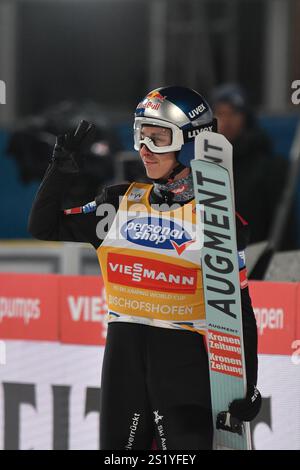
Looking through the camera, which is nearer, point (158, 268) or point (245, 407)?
point (245, 407)

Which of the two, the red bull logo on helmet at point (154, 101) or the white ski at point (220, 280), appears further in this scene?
the red bull logo on helmet at point (154, 101)

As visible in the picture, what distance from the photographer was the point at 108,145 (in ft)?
28.6

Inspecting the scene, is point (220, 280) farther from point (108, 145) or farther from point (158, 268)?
point (108, 145)

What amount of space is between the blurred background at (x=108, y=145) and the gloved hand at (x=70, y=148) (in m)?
1.31

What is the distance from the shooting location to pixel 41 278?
5.93m

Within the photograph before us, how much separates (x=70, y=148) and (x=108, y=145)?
14.1ft

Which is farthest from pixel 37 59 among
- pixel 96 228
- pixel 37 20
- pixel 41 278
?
pixel 96 228

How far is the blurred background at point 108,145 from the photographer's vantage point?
19.0ft

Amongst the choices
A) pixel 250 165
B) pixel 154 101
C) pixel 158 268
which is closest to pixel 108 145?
pixel 250 165

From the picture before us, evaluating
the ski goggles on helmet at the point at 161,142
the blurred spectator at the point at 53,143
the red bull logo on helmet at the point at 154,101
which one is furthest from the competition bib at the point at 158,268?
the blurred spectator at the point at 53,143

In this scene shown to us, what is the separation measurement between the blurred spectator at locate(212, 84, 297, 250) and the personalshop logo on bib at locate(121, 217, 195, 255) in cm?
283
